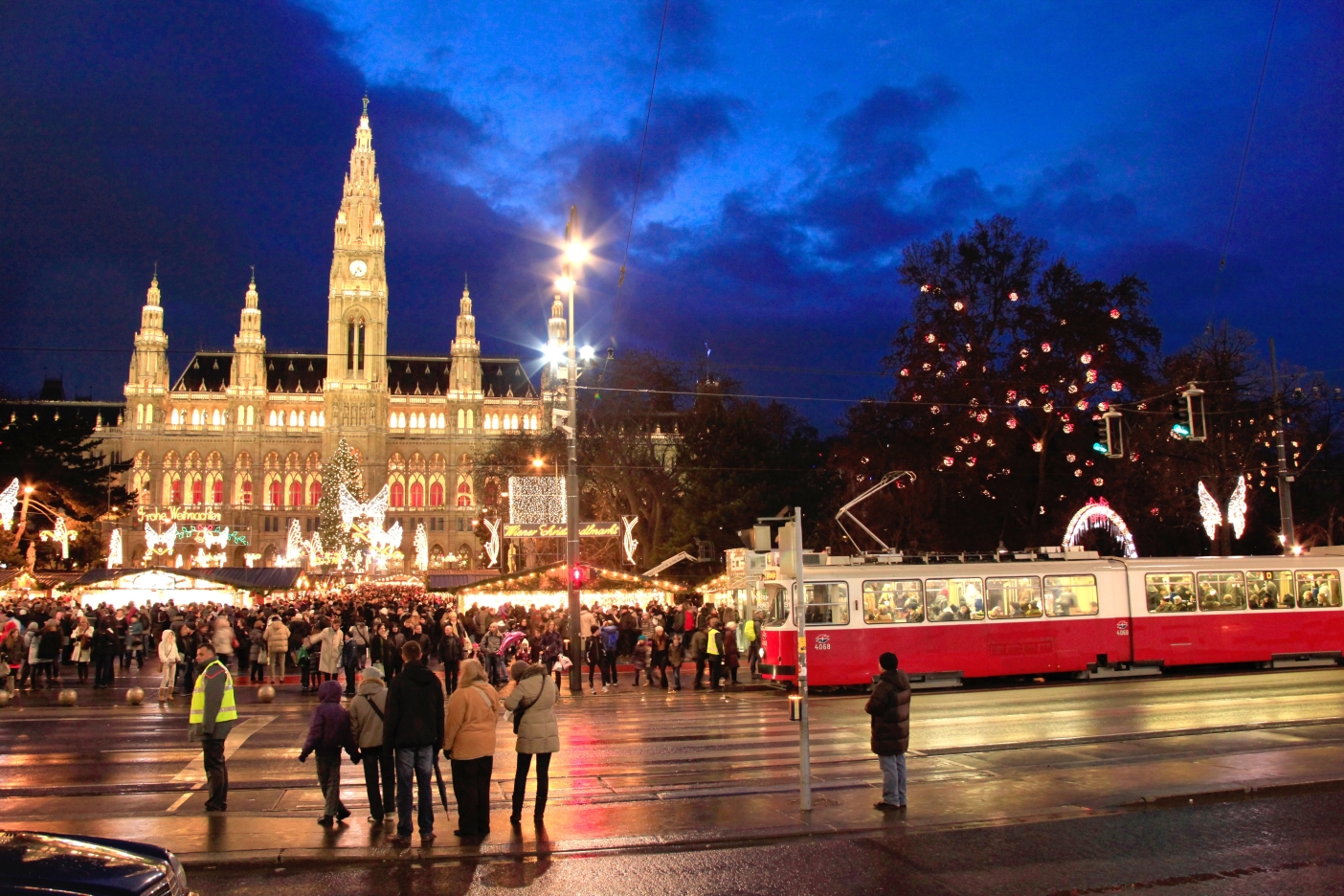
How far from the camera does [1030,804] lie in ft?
29.0

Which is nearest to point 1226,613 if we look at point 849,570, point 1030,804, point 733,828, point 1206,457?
point 849,570

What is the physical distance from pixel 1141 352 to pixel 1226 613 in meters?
12.6

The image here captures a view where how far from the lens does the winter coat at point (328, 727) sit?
8203mm

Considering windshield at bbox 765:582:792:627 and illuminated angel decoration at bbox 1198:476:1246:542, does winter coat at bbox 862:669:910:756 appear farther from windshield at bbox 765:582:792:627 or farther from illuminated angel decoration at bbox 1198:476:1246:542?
illuminated angel decoration at bbox 1198:476:1246:542

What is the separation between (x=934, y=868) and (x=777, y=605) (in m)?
12.8

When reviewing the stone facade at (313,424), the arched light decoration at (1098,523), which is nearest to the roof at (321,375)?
the stone facade at (313,424)

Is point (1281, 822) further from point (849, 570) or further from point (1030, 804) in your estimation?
point (849, 570)

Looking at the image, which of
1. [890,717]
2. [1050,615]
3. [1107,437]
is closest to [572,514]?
[1050,615]

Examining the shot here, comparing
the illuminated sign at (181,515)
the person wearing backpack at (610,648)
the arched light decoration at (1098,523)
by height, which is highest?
the illuminated sign at (181,515)

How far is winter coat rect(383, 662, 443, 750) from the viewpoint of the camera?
25.3 ft

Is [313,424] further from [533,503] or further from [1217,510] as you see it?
[1217,510]

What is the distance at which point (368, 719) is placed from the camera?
830 cm

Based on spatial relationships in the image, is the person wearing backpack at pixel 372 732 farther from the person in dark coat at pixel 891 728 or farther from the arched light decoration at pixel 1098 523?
the arched light decoration at pixel 1098 523

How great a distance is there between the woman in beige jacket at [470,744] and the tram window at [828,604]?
11575 mm
